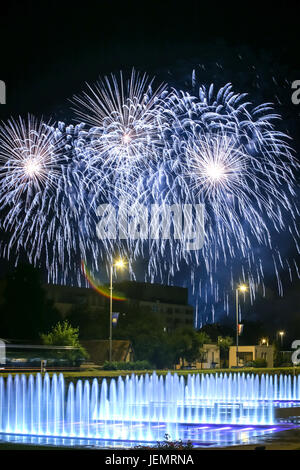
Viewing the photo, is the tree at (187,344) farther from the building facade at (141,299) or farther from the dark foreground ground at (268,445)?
the dark foreground ground at (268,445)

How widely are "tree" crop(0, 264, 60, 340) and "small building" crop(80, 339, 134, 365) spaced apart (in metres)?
14.6

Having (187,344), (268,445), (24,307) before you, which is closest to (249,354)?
(187,344)

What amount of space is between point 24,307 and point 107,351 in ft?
62.8

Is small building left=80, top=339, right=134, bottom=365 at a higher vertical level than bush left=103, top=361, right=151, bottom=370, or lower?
lower

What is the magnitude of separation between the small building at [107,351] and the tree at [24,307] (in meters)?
14.6

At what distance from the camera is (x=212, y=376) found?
43.1 meters

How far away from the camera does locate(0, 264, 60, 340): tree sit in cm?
7794

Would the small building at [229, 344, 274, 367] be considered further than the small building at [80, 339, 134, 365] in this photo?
Yes

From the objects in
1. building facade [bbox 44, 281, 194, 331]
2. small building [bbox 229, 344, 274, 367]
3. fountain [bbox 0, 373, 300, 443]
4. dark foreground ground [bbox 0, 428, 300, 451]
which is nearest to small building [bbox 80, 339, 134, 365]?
fountain [bbox 0, 373, 300, 443]

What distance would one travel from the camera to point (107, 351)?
6209 centimetres

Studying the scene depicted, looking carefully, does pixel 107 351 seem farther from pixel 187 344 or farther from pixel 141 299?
pixel 141 299

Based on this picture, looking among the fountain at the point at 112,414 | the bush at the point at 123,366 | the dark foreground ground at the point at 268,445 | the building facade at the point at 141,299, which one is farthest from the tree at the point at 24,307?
the dark foreground ground at the point at 268,445

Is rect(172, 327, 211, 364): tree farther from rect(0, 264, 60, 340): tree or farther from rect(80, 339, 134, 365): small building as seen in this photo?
rect(0, 264, 60, 340): tree
